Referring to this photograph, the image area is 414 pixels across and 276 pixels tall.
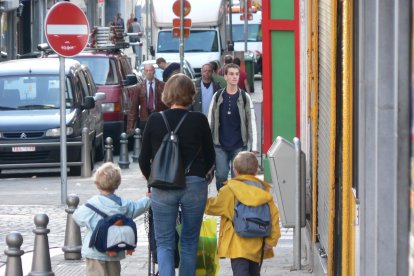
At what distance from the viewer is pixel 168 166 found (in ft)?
27.5

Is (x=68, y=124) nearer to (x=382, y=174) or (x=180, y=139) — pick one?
(x=180, y=139)

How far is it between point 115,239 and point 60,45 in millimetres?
8104

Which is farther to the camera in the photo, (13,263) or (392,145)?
(13,263)

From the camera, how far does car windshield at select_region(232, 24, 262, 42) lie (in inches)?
2189

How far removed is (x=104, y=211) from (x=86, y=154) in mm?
10843

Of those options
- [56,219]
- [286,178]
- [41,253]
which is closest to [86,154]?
[56,219]

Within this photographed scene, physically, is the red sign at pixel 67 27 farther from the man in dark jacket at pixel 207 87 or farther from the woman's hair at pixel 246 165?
the woman's hair at pixel 246 165

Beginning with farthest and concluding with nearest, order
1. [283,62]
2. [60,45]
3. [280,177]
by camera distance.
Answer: [283,62] < [60,45] < [280,177]

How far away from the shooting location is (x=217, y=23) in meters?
41.3

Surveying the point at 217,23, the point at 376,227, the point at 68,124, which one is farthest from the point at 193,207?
the point at 217,23

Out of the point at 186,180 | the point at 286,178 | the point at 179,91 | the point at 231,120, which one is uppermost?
the point at 179,91

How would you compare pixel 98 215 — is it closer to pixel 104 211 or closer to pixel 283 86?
pixel 104 211

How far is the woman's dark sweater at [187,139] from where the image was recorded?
27.8ft

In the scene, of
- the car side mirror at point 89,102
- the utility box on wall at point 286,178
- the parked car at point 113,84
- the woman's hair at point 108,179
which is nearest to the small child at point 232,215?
the woman's hair at point 108,179
